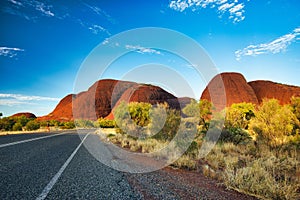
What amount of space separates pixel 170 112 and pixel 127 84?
9373cm

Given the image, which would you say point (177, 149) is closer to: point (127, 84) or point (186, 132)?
point (186, 132)

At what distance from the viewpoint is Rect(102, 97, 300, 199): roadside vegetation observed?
4609 mm

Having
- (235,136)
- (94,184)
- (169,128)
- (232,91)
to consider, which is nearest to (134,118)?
(169,128)

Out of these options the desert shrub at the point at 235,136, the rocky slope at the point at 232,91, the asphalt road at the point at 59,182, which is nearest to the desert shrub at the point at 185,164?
the asphalt road at the point at 59,182

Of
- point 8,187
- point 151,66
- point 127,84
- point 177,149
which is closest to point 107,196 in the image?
point 8,187

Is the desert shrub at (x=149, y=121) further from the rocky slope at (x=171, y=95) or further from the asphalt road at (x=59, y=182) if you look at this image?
the rocky slope at (x=171, y=95)

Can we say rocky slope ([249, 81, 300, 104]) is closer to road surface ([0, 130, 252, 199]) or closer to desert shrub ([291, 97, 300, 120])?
desert shrub ([291, 97, 300, 120])

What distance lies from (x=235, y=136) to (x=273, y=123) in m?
2.93

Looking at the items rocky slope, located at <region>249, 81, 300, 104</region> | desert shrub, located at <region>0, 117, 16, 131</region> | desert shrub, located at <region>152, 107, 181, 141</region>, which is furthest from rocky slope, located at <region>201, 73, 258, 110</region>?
desert shrub, located at <region>0, 117, 16, 131</region>

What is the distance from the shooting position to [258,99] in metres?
67.0

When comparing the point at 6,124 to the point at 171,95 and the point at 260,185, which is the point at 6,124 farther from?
the point at 171,95

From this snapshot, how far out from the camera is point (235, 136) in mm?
14531

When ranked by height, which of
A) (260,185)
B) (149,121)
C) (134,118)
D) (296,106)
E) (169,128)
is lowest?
(260,185)

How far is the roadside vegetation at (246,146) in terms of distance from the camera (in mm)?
4609
